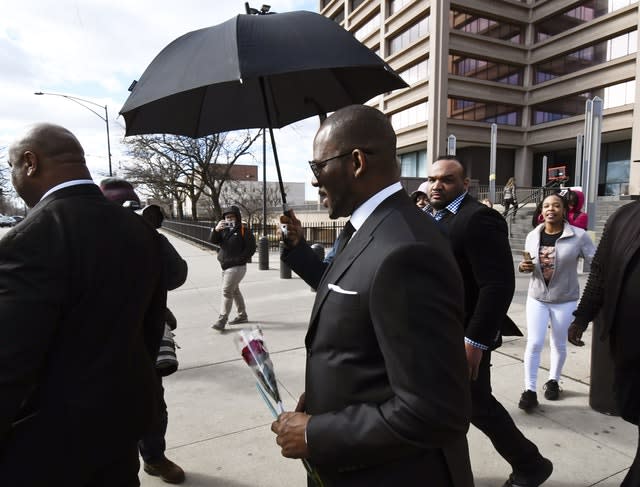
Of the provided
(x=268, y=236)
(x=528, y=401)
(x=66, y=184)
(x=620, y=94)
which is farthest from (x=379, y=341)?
(x=620, y=94)

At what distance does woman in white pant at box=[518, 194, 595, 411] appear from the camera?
149 inches

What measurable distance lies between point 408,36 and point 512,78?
973 cm

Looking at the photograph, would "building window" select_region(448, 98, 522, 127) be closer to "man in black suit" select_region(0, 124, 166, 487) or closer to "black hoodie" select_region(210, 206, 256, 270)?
"black hoodie" select_region(210, 206, 256, 270)

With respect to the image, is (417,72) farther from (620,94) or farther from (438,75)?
(620,94)

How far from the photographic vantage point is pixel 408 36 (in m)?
35.5

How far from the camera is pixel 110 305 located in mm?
1591

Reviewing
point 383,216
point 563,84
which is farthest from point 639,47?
point 383,216

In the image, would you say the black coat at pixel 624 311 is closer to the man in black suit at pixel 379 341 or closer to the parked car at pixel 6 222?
the man in black suit at pixel 379 341

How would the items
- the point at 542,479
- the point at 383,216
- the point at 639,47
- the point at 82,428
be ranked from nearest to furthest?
the point at 383,216, the point at 82,428, the point at 542,479, the point at 639,47

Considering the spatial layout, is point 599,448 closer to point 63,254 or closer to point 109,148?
point 63,254

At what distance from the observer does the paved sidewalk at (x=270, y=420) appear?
115 inches

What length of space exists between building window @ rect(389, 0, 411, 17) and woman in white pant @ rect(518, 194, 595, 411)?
36.9m

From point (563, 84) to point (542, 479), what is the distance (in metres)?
37.8

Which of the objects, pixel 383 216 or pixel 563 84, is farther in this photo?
pixel 563 84
